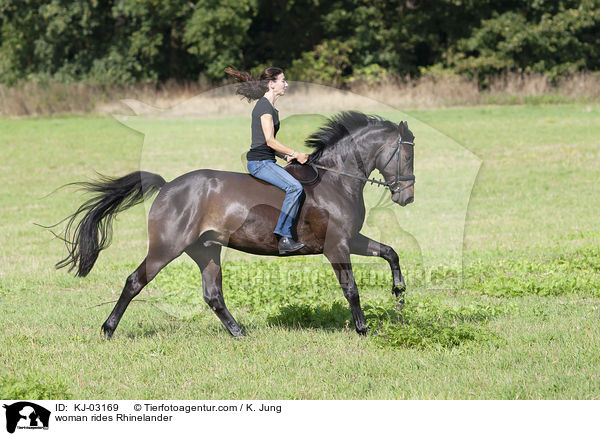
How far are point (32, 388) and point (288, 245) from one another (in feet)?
9.30

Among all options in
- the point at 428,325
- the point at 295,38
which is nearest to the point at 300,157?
the point at 428,325

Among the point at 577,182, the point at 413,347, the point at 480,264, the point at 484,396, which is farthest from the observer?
the point at 577,182

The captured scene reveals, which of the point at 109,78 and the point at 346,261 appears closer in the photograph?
the point at 346,261

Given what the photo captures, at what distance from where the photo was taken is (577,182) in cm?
2192

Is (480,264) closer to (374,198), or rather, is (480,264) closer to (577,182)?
(374,198)

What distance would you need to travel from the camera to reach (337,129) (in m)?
8.24

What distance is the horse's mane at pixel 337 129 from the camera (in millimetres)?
8227

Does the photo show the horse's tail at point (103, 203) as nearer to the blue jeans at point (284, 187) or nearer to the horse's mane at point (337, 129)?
the blue jeans at point (284, 187)

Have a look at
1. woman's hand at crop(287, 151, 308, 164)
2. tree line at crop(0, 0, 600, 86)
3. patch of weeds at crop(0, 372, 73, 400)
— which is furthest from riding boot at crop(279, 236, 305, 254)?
tree line at crop(0, 0, 600, 86)

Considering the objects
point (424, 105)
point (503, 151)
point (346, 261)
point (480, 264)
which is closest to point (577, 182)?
point (503, 151)

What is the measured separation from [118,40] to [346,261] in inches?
1644

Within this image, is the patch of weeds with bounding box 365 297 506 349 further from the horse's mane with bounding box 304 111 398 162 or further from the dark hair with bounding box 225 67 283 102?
the dark hair with bounding box 225 67 283 102

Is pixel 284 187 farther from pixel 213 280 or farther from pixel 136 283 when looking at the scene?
pixel 136 283

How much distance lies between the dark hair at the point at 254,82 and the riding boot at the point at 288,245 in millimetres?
1458
